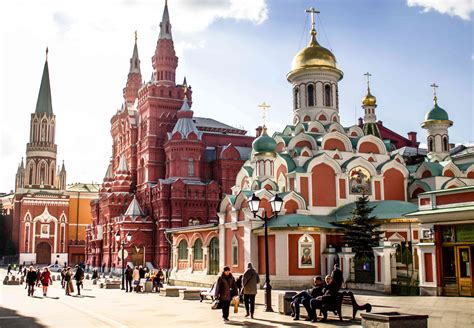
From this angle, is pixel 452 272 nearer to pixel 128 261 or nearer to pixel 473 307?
pixel 473 307

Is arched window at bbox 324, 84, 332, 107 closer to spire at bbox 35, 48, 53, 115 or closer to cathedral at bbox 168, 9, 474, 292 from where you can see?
cathedral at bbox 168, 9, 474, 292

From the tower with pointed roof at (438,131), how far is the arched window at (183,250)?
726 inches

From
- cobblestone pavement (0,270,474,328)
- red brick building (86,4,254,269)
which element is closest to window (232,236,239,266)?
cobblestone pavement (0,270,474,328)

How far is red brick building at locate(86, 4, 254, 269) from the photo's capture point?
53.8 metres

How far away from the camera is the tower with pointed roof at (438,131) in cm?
4181

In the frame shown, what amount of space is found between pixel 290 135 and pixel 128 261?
21721 millimetres

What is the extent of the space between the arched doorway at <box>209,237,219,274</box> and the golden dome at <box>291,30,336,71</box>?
1302 centimetres

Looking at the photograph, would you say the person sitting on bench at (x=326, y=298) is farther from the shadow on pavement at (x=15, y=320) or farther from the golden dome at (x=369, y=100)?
the golden dome at (x=369, y=100)

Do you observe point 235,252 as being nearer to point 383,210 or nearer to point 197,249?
point 197,249

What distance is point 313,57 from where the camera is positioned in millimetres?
39750

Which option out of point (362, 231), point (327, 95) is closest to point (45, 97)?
point (327, 95)

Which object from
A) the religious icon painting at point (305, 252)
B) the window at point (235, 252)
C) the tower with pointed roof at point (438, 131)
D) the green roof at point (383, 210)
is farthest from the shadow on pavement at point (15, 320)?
the tower with pointed roof at point (438, 131)

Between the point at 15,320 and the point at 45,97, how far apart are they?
3147 inches

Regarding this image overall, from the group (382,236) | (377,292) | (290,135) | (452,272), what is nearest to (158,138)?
(290,135)
